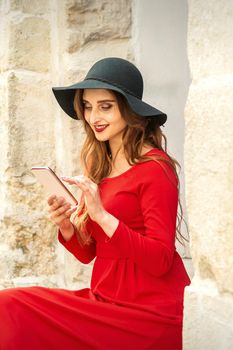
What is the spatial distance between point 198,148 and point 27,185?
1.71 metres

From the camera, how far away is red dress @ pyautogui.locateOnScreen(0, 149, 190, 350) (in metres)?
2.54

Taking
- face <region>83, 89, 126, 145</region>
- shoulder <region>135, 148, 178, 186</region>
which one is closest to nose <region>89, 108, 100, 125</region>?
face <region>83, 89, 126, 145</region>

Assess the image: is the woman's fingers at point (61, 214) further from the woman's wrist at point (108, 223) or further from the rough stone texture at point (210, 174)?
the rough stone texture at point (210, 174)

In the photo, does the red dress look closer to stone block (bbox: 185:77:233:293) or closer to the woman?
the woman

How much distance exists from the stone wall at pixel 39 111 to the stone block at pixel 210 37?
1.55 meters

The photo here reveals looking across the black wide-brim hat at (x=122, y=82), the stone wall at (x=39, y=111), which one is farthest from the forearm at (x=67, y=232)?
the stone wall at (x=39, y=111)

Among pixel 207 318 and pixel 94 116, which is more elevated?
pixel 94 116

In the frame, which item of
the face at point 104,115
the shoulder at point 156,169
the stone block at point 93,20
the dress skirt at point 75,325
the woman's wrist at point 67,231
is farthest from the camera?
the stone block at point 93,20

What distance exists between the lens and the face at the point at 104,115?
9.26 ft

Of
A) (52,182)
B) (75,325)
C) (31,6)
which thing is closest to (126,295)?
(75,325)

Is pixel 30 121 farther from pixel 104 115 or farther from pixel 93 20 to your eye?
pixel 104 115

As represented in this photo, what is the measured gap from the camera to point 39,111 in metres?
3.76

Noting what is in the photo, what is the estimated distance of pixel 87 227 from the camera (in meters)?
2.96

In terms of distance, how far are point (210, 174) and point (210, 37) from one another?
363 millimetres
